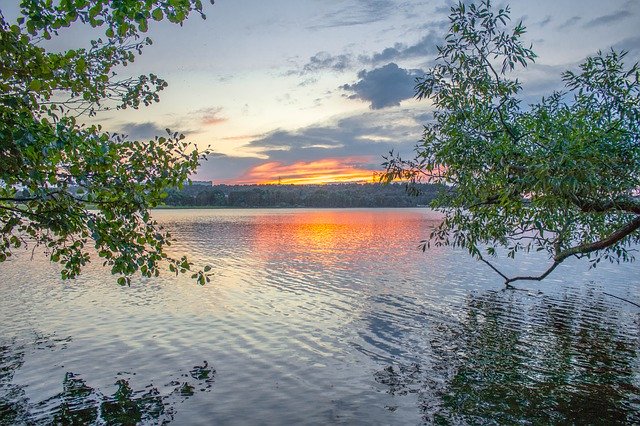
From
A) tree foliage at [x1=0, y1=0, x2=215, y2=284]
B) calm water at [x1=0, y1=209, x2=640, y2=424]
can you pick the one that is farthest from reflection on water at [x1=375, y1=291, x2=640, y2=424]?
tree foliage at [x1=0, y1=0, x2=215, y2=284]

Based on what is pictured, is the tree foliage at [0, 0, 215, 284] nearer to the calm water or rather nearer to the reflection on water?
the calm water

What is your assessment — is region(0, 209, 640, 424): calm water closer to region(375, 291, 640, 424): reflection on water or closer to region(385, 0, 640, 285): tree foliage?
region(375, 291, 640, 424): reflection on water

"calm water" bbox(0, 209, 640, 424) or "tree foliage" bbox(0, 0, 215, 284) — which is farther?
"calm water" bbox(0, 209, 640, 424)

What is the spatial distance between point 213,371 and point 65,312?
46.3ft

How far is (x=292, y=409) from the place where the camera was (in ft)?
48.9

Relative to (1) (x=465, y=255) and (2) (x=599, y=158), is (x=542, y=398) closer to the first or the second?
(2) (x=599, y=158)

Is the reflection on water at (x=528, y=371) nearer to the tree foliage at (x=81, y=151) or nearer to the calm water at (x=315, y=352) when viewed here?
the calm water at (x=315, y=352)

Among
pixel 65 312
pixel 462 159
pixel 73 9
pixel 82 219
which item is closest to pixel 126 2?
pixel 73 9

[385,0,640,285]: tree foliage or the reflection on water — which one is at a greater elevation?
[385,0,640,285]: tree foliage

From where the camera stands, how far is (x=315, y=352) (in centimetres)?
2080

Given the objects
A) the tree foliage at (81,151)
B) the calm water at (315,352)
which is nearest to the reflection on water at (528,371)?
the calm water at (315,352)

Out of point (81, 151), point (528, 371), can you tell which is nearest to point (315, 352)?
point (528, 371)

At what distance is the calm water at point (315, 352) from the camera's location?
1486 centimetres

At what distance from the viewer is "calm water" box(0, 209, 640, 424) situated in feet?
48.8
